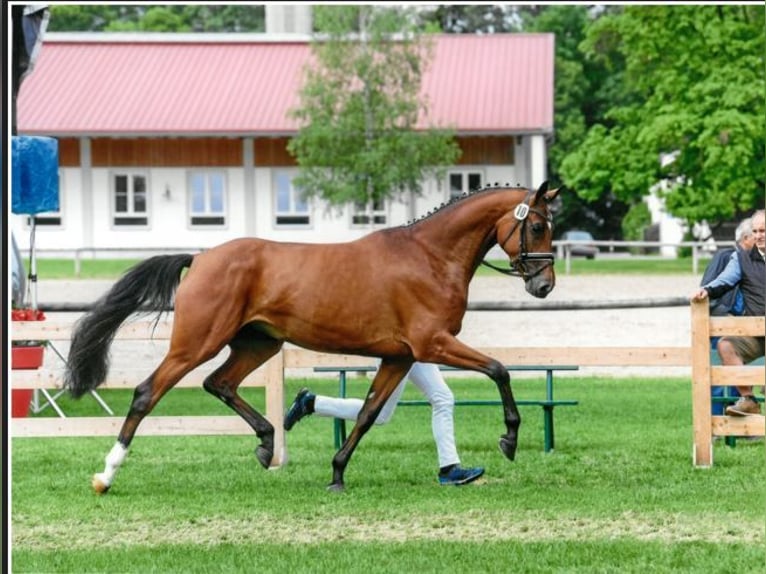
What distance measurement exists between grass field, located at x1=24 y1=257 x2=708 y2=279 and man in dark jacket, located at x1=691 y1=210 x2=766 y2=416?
70.5ft

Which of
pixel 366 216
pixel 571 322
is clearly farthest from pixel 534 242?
pixel 366 216

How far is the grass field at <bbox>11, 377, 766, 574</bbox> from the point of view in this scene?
644 centimetres

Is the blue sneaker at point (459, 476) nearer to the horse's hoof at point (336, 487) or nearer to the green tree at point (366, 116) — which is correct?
the horse's hoof at point (336, 487)

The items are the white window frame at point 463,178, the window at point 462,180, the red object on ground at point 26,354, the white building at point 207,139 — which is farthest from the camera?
the window at point 462,180

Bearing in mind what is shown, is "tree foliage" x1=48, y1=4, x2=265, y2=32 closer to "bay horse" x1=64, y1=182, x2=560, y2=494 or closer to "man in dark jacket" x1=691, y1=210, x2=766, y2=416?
"man in dark jacket" x1=691, y1=210, x2=766, y2=416

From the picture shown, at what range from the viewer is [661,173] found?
3300cm

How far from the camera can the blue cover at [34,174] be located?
1194cm

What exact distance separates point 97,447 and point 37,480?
2000 mm

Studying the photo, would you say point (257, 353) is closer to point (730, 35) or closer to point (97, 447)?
point (97, 447)

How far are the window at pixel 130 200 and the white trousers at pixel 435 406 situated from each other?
31846 mm

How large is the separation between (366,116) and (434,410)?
25.8 m

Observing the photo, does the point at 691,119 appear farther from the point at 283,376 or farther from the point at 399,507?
the point at 399,507

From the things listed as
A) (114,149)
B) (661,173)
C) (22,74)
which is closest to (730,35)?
(661,173)

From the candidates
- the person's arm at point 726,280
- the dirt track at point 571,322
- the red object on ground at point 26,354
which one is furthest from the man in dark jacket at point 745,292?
the dirt track at point 571,322
